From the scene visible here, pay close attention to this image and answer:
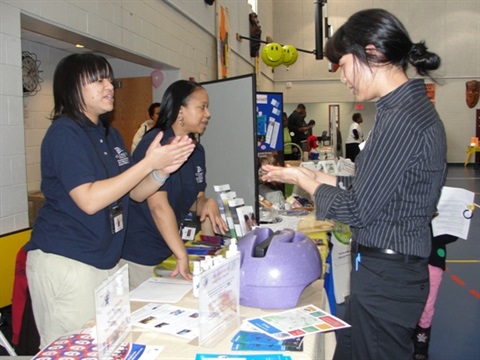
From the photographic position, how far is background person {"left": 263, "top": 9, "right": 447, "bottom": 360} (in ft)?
3.99

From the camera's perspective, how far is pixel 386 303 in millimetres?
1322

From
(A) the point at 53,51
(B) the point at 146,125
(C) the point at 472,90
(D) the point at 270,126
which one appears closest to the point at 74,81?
(D) the point at 270,126

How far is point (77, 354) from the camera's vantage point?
3.68 feet

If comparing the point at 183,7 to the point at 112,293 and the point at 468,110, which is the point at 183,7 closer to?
the point at 112,293

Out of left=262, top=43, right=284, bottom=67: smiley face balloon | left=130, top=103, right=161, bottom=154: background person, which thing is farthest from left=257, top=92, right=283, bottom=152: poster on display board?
left=262, top=43, right=284, bottom=67: smiley face balloon

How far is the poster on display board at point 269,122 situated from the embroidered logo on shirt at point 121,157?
2.33 meters

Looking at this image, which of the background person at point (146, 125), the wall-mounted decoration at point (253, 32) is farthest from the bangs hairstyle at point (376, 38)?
the wall-mounted decoration at point (253, 32)

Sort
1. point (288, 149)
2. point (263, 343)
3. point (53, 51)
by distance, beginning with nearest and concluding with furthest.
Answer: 1. point (263, 343)
2. point (53, 51)
3. point (288, 149)

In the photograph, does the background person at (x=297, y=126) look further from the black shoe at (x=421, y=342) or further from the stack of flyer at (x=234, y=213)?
the stack of flyer at (x=234, y=213)

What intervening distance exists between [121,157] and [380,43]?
0.96 metres

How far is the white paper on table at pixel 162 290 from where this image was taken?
1.53 m

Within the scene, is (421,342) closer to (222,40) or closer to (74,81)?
(74,81)

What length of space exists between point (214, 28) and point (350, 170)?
5.09 meters

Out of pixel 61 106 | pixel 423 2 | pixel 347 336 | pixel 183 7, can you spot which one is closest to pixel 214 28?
pixel 183 7
